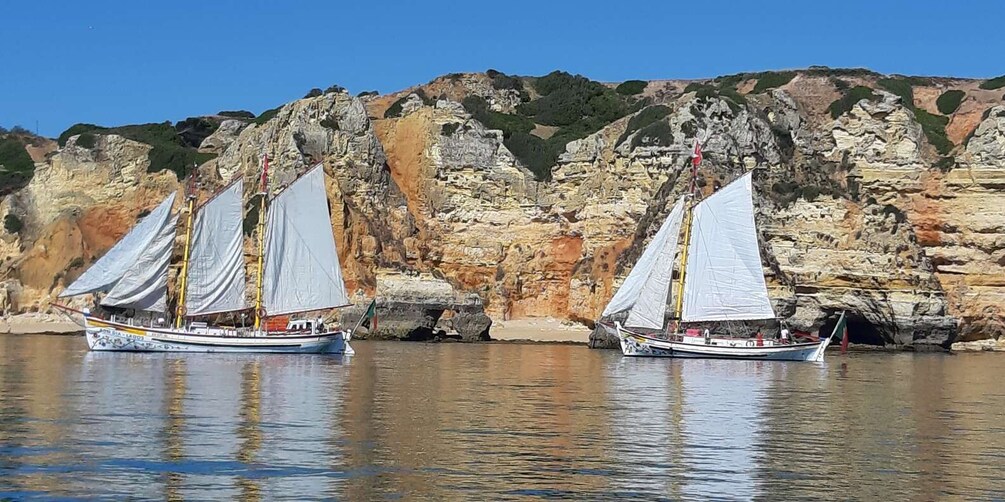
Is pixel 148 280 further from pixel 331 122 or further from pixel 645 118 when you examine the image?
pixel 645 118

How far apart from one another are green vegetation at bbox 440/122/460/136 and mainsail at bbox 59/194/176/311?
107ft

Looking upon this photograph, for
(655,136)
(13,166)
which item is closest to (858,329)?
(655,136)

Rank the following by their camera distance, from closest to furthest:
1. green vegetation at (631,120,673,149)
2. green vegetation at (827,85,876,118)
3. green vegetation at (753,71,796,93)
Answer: green vegetation at (631,120,673,149) < green vegetation at (827,85,876,118) < green vegetation at (753,71,796,93)

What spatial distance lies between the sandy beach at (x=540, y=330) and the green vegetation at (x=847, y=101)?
88.8 feet

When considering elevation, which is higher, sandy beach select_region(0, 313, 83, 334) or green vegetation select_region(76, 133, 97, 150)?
green vegetation select_region(76, 133, 97, 150)

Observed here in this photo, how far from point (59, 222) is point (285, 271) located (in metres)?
32.3

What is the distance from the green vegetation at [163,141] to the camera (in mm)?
95500

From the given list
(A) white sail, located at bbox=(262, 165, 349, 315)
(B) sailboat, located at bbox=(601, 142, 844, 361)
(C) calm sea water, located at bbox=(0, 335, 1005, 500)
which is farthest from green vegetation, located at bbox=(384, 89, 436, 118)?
(C) calm sea water, located at bbox=(0, 335, 1005, 500)

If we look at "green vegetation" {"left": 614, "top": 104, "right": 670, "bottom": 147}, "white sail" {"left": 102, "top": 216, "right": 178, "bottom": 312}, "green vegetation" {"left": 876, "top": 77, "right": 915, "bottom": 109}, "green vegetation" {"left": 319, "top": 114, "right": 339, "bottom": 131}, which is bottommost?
"white sail" {"left": 102, "top": 216, "right": 178, "bottom": 312}

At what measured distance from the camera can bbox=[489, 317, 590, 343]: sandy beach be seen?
273 ft

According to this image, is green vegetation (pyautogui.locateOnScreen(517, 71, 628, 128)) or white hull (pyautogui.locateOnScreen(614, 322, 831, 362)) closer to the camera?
white hull (pyautogui.locateOnScreen(614, 322, 831, 362))

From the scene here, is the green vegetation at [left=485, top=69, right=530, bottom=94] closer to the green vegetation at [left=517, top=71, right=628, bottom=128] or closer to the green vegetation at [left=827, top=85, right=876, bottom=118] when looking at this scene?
the green vegetation at [left=517, top=71, right=628, bottom=128]

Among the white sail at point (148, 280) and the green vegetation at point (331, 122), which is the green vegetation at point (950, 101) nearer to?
the green vegetation at point (331, 122)

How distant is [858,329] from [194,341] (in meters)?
43.6
